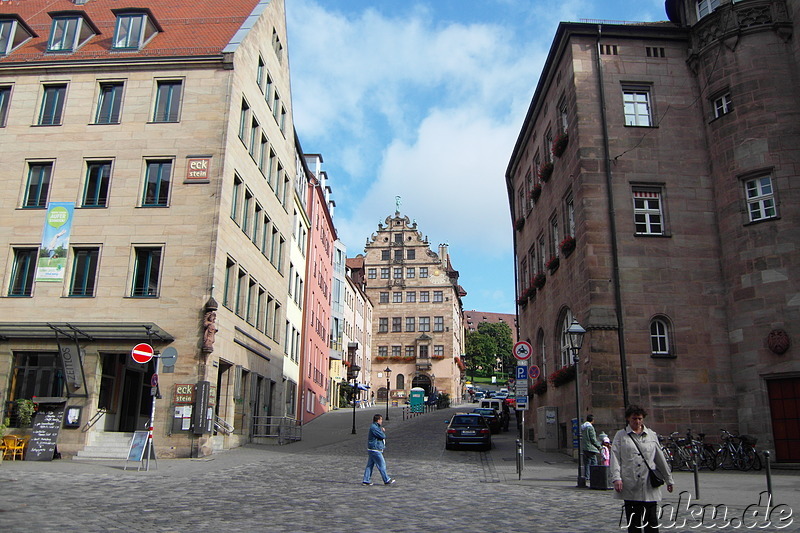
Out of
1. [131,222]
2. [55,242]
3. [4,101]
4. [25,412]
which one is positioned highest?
[4,101]

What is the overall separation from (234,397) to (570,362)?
12615mm

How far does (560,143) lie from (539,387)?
34.4 feet

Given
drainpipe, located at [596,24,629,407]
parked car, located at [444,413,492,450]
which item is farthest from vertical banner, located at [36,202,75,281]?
drainpipe, located at [596,24,629,407]

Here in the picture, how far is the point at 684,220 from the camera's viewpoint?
22641mm

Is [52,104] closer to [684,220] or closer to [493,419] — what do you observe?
[684,220]

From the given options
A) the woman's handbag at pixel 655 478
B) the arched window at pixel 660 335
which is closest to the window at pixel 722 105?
the arched window at pixel 660 335

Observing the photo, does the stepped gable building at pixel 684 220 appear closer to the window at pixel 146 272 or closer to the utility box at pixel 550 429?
the utility box at pixel 550 429

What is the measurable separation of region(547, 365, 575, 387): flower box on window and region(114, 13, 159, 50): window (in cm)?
2027

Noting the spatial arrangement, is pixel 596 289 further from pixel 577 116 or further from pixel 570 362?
pixel 577 116

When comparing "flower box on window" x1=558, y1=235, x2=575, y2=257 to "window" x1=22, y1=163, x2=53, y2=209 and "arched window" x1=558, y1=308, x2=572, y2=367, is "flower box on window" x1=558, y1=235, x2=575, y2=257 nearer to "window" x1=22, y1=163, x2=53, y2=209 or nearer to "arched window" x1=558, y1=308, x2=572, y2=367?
"arched window" x1=558, y1=308, x2=572, y2=367

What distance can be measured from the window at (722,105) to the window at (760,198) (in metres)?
2.65

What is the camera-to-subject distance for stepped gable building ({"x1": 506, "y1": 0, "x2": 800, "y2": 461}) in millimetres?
20609

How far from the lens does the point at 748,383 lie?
2058 cm

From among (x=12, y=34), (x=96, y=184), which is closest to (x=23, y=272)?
(x=96, y=184)
